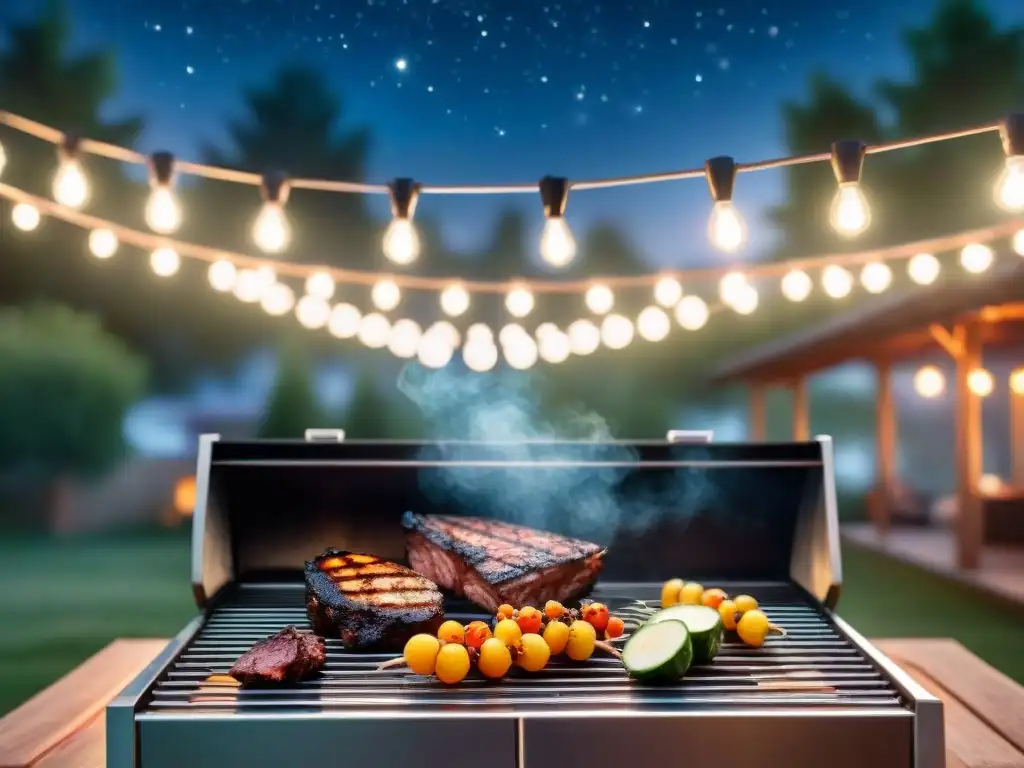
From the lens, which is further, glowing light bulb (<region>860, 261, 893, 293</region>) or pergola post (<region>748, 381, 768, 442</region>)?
pergola post (<region>748, 381, 768, 442</region>)

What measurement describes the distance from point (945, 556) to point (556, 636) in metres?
9.11

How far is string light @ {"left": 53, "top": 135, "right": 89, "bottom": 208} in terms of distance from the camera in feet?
10.7

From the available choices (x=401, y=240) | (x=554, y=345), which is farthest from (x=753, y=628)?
(x=554, y=345)

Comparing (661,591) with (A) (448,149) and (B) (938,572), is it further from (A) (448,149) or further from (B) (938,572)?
(A) (448,149)

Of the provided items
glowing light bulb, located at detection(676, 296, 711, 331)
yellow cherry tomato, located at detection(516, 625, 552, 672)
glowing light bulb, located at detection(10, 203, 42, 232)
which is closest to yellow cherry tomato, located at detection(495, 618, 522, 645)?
yellow cherry tomato, located at detection(516, 625, 552, 672)

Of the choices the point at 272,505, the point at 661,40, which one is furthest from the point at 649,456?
the point at 661,40

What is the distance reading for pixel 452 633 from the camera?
2377 millimetres

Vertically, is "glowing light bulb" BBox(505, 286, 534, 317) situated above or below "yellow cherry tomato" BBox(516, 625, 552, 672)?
above

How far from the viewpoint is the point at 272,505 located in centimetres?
335

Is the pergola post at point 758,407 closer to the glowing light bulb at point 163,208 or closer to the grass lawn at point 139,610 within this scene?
the grass lawn at point 139,610

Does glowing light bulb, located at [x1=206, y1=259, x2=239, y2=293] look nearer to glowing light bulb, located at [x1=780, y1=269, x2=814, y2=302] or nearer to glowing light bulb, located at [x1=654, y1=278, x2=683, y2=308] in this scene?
glowing light bulb, located at [x1=654, y1=278, x2=683, y2=308]

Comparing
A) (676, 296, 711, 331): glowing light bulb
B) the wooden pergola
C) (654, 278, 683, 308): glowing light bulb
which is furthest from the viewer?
the wooden pergola

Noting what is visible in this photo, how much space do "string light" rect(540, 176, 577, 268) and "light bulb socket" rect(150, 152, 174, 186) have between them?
1473 millimetres

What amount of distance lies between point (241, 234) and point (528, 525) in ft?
69.9
